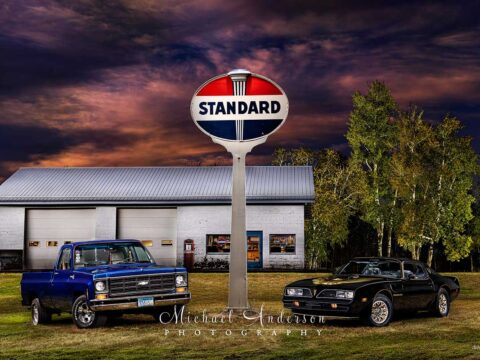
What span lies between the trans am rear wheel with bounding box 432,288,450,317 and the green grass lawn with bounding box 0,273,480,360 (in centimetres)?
36

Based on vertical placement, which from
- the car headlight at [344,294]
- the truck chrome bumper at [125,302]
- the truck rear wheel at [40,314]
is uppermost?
the car headlight at [344,294]

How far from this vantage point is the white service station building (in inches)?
1642

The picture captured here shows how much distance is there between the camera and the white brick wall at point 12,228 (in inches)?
1698

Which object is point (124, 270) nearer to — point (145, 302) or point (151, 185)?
point (145, 302)

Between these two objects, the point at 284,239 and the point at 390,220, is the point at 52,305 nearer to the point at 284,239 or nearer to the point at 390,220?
the point at 284,239

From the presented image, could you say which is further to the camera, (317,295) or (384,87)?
(384,87)

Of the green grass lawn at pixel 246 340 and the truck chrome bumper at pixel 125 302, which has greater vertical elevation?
the truck chrome bumper at pixel 125 302

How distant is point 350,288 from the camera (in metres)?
14.6

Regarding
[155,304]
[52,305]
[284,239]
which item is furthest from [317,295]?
[284,239]

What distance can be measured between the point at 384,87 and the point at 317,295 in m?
40.1

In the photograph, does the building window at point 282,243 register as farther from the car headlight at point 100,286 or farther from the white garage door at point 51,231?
the car headlight at point 100,286

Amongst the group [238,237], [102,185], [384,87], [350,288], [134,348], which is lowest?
[134,348]

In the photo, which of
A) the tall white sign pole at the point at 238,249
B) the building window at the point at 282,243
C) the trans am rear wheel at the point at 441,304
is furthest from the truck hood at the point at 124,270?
the building window at the point at 282,243

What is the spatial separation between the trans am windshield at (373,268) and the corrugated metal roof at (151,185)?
81.4 ft
